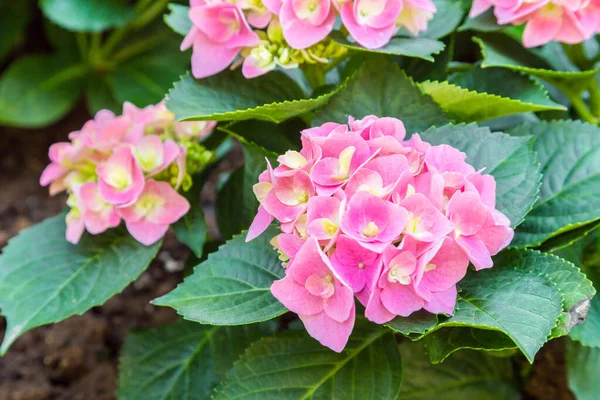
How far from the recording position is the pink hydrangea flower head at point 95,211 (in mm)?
812

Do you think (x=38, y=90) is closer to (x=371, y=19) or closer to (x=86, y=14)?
(x=86, y=14)

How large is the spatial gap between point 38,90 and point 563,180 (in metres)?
1.37

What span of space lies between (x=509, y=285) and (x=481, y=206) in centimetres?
10

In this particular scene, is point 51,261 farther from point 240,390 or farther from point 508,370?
point 508,370

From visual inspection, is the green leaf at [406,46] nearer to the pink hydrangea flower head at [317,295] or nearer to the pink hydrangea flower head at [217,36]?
the pink hydrangea flower head at [217,36]

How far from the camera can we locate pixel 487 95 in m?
0.74

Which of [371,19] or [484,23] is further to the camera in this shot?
[484,23]

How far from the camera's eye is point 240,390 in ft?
2.33

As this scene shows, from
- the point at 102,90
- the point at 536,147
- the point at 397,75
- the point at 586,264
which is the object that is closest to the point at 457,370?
the point at 586,264

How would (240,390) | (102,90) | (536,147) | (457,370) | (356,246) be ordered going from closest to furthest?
(356,246), (240,390), (536,147), (457,370), (102,90)

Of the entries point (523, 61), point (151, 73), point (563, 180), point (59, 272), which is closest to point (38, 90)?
point (151, 73)

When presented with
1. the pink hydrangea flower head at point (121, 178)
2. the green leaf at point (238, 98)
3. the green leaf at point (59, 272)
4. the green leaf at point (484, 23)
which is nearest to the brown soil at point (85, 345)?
the green leaf at point (59, 272)

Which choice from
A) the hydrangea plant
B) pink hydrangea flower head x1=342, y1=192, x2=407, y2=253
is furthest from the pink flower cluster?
pink hydrangea flower head x1=342, y1=192, x2=407, y2=253

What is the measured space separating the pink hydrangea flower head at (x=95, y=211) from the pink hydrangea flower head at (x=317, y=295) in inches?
12.9
